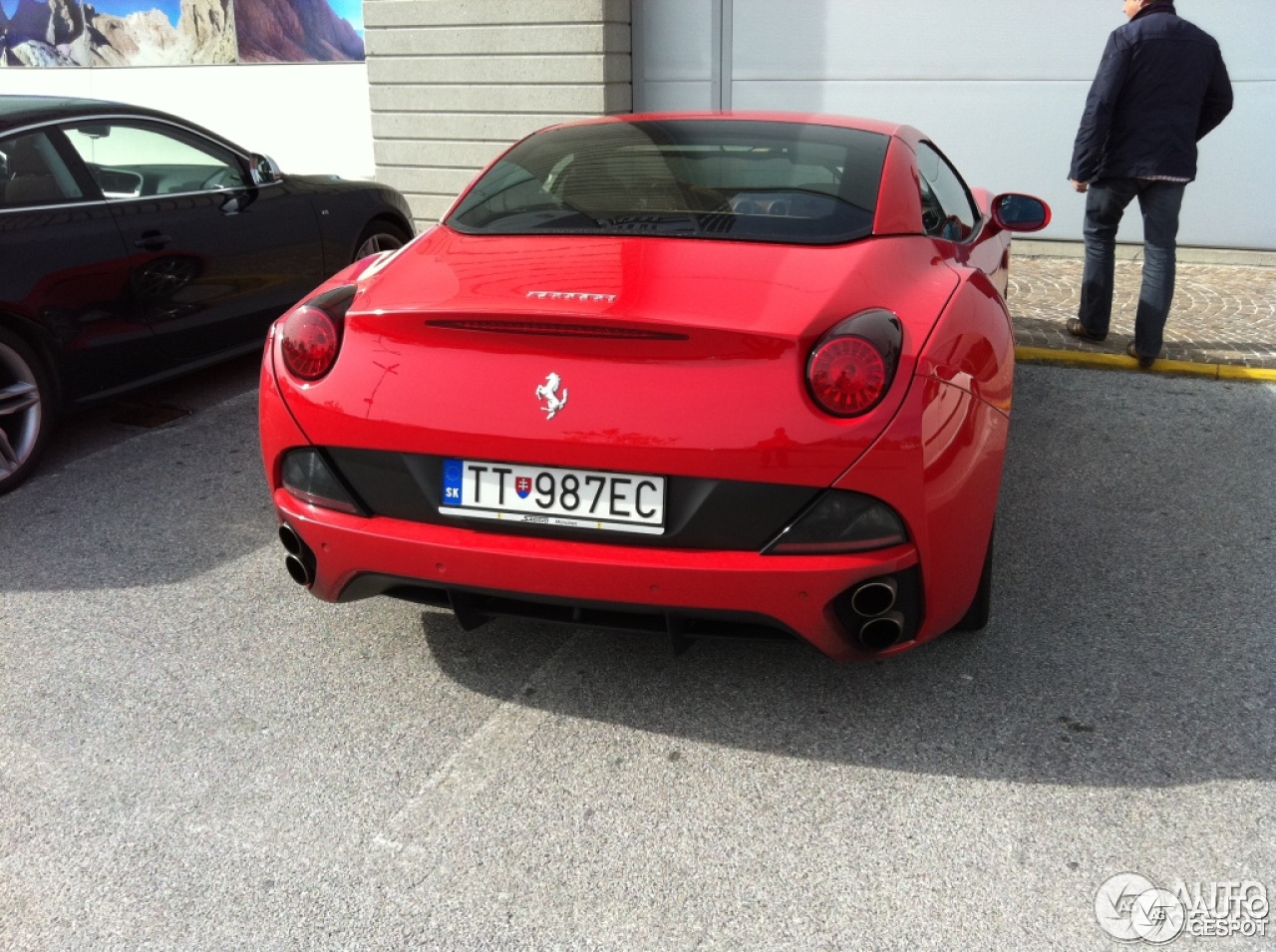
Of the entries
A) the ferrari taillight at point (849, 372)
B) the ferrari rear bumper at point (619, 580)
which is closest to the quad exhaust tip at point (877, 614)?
the ferrari rear bumper at point (619, 580)

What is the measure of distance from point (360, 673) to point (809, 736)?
1213mm

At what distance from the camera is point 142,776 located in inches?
108

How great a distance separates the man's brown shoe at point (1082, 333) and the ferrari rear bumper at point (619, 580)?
4.32 meters

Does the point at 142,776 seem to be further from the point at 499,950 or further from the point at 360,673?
the point at 499,950

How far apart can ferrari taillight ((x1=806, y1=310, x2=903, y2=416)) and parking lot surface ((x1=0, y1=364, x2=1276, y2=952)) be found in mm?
883

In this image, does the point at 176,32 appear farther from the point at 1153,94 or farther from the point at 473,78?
the point at 1153,94

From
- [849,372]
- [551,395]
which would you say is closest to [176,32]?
[551,395]

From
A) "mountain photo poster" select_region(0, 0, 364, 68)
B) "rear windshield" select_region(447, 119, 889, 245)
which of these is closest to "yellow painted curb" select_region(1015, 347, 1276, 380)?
"rear windshield" select_region(447, 119, 889, 245)

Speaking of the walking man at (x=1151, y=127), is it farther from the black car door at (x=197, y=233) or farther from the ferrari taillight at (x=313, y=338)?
the ferrari taillight at (x=313, y=338)

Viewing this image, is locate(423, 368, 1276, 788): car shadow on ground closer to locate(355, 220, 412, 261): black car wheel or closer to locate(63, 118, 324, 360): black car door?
locate(63, 118, 324, 360): black car door

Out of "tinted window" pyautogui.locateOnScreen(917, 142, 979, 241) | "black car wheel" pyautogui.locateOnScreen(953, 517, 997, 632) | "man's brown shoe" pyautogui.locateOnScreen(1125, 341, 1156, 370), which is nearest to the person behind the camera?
"black car wheel" pyautogui.locateOnScreen(953, 517, 997, 632)

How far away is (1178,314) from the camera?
7133 millimetres

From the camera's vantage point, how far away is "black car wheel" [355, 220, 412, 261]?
22.1 ft

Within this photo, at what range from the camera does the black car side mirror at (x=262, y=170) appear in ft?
19.5
